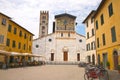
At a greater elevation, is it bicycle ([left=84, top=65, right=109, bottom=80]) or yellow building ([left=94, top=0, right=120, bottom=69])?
yellow building ([left=94, top=0, right=120, bottom=69])

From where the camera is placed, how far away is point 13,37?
3070cm

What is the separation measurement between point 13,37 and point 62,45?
783 inches

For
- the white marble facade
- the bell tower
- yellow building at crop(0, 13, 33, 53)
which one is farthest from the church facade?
the bell tower

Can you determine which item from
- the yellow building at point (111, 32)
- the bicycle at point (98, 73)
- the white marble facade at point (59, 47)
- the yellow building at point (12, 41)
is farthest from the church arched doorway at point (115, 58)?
the white marble facade at point (59, 47)

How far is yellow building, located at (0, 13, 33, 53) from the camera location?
25.6 m

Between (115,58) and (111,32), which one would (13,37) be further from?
(115,58)

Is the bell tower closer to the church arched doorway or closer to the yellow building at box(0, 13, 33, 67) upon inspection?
the yellow building at box(0, 13, 33, 67)

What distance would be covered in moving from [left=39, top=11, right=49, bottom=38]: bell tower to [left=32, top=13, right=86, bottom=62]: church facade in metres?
26.2

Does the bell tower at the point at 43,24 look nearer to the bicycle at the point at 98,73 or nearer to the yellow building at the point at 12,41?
the yellow building at the point at 12,41

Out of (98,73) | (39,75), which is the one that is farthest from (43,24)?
(98,73)

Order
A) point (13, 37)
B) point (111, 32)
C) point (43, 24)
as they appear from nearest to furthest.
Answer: point (111, 32)
point (13, 37)
point (43, 24)

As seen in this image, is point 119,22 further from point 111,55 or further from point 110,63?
point 110,63

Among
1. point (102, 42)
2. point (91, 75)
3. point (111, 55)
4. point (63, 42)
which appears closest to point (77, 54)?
point (63, 42)

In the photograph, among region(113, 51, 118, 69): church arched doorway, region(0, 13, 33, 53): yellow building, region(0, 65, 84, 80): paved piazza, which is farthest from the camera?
region(0, 13, 33, 53): yellow building
